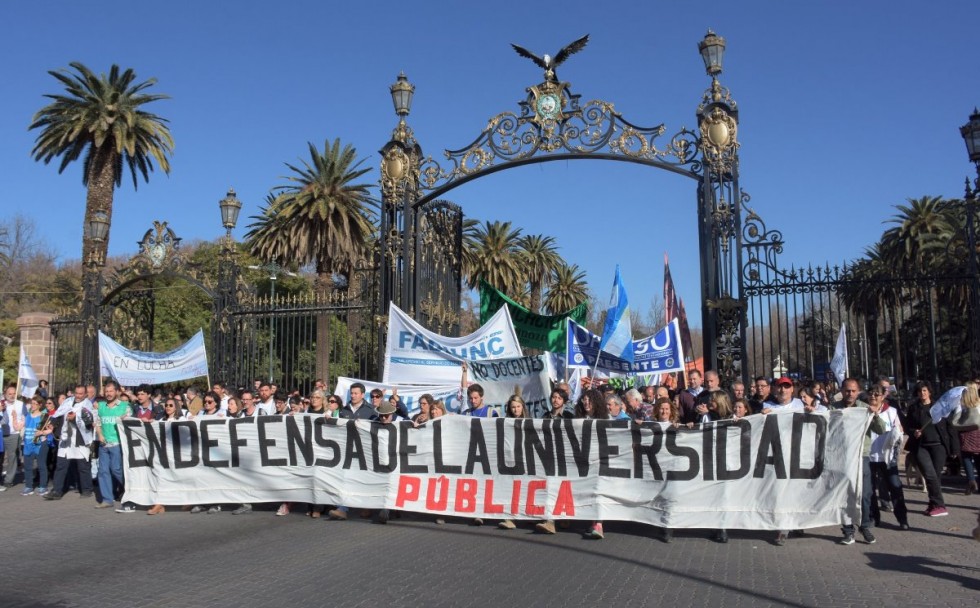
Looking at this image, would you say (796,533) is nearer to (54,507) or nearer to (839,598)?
(839,598)

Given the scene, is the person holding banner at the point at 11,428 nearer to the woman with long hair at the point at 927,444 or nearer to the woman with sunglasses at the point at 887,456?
the woman with sunglasses at the point at 887,456

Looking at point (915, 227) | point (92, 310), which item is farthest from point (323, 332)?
point (915, 227)

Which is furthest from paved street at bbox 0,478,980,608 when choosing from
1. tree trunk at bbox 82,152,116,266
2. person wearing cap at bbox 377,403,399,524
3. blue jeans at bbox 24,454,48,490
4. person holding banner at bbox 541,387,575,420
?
tree trunk at bbox 82,152,116,266

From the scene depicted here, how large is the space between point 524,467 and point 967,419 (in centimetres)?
630

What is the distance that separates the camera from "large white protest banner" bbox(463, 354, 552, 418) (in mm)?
11523

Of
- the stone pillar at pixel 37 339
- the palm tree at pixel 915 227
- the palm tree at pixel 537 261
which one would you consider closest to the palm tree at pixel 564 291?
the palm tree at pixel 537 261

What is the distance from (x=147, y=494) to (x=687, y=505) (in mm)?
7310

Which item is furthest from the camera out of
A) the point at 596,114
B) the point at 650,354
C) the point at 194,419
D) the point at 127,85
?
the point at 127,85

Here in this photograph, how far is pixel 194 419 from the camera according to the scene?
38.4 ft

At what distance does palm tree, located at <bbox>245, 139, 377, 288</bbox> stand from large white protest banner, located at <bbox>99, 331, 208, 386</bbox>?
45.4 feet

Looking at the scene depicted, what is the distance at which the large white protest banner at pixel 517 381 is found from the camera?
11523 millimetres

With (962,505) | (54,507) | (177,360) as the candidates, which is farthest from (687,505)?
(177,360)

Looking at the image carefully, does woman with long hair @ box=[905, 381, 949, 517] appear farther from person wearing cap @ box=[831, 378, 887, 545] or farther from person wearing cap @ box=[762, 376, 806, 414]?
person wearing cap @ box=[762, 376, 806, 414]

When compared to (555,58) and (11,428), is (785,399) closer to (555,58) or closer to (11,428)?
(555,58)
